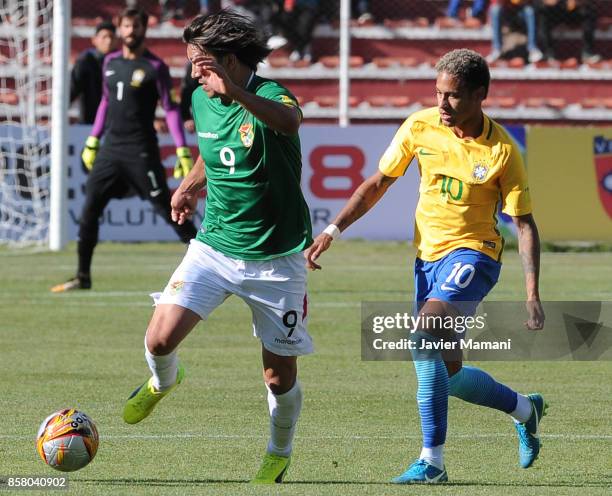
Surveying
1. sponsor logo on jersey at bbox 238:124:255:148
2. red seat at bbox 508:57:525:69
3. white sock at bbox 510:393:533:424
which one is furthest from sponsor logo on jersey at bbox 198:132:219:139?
red seat at bbox 508:57:525:69

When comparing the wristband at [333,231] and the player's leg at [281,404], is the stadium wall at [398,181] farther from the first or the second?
the player's leg at [281,404]

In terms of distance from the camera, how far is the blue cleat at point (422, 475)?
6.24m

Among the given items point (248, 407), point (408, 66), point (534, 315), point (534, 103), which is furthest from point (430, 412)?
point (408, 66)

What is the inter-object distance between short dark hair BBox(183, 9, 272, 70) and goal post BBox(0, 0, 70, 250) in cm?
1213

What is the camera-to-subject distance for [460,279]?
6477 mm

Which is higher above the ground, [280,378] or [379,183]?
[379,183]

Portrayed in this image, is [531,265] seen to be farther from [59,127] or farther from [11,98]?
[11,98]

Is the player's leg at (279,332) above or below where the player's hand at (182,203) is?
below

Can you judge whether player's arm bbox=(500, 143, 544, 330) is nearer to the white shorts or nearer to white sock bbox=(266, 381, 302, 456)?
the white shorts

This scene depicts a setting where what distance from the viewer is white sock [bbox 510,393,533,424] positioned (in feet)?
22.6

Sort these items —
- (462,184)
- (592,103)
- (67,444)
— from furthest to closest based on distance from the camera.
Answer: (592,103), (462,184), (67,444)

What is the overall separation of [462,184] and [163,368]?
1613 mm

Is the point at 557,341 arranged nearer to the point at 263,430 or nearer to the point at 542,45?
the point at 263,430

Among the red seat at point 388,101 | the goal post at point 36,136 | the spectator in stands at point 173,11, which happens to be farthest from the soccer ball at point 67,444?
the spectator in stands at point 173,11
